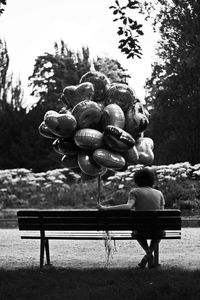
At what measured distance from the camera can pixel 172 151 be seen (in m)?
45.3

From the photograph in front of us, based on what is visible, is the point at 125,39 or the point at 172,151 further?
the point at 172,151

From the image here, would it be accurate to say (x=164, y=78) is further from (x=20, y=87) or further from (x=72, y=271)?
(x=72, y=271)

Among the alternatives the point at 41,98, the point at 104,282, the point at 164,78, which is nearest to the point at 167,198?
the point at 104,282

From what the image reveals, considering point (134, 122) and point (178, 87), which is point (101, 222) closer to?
point (134, 122)

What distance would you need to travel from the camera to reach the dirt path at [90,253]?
12.3 meters

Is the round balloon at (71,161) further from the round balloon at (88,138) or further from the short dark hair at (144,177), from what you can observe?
the short dark hair at (144,177)

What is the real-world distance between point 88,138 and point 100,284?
10.5 feet

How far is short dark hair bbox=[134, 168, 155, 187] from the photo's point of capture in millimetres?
11656

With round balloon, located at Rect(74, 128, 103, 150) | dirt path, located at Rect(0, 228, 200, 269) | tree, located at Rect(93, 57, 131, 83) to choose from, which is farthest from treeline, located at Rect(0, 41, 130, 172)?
round balloon, located at Rect(74, 128, 103, 150)

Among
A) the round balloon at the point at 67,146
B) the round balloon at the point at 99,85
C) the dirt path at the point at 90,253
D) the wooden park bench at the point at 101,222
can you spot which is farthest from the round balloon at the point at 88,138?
the dirt path at the point at 90,253

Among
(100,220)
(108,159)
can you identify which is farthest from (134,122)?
(100,220)

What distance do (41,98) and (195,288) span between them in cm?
5616

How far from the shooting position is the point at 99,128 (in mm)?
12336

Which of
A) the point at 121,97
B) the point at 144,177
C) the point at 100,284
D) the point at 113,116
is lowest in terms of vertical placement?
the point at 100,284
